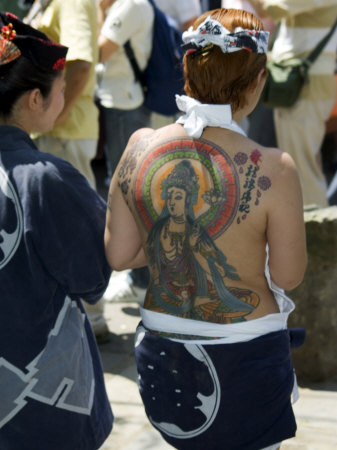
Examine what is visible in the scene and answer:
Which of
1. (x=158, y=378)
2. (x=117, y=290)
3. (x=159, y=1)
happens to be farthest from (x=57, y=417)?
(x=159, y=1)

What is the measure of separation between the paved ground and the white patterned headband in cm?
187

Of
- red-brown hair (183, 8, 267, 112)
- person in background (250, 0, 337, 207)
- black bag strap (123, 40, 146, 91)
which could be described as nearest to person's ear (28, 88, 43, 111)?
red-brown hair (183, 8, 267, 112)

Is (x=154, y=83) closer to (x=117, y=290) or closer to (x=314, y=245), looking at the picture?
(x=117, y=290)

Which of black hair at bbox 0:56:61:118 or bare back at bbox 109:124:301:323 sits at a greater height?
black hair at bbox 0:56:61:118

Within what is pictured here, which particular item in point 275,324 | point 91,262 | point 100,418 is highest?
point 91,262

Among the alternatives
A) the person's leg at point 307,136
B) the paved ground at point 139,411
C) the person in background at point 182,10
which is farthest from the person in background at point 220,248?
the person in background at point 182,10

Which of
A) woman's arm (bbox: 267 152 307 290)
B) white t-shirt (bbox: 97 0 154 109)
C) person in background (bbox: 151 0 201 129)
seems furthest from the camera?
person in background (bbox: 151 0 201 129)

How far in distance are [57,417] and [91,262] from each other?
475mm

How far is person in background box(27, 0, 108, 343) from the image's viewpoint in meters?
3.74

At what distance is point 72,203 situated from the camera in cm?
207

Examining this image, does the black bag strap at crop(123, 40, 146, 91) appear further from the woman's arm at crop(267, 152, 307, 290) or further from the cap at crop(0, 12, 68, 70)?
the woman's arm at crop(267, 152, 307, 290)

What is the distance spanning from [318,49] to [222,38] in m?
3.16

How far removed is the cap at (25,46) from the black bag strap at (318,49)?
2895mm

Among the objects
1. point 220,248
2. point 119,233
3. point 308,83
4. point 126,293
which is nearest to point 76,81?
A: point 126,293
